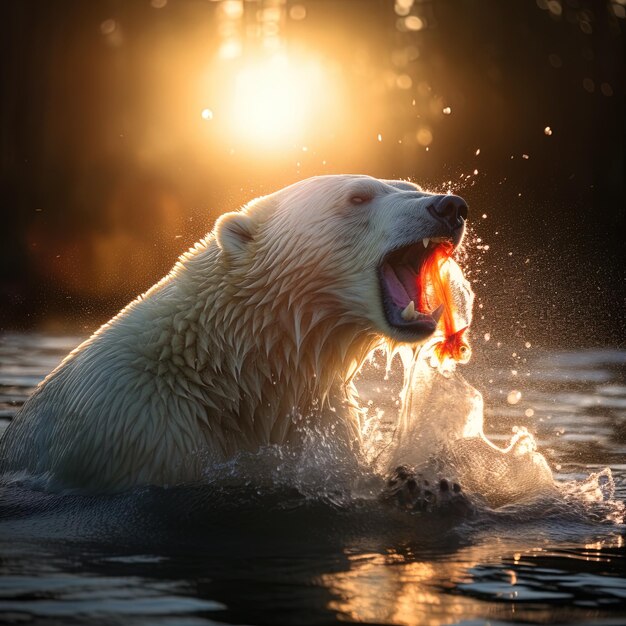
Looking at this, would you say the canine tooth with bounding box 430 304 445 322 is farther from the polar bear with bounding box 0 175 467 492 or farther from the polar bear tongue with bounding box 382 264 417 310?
the polar bear tongue with bounding box 382 264 417 310

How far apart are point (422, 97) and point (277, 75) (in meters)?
6.06

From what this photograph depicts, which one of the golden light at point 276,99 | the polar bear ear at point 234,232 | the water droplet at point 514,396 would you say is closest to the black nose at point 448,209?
the polar bear ear at point 234,232

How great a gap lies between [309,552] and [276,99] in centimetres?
1253

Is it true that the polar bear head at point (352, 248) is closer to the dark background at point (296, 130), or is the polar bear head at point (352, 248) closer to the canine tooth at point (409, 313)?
the canine tooth at point (409, 313)

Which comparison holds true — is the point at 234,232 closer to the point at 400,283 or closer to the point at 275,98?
the point at 400,283

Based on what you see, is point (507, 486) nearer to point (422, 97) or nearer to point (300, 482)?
point (300, 482)

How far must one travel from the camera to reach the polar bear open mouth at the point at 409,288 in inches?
197

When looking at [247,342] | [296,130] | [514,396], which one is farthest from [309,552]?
[296,130]

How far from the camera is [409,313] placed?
5.02 meters

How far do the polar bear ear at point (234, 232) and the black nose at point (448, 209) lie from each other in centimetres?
84

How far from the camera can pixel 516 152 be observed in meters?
22.7

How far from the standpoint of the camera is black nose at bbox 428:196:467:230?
16.4ft

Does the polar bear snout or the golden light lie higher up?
the golden light

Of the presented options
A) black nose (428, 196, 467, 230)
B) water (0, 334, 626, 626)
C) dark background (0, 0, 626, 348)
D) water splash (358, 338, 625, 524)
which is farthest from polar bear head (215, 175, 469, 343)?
dark background (0, 0, 626, 348)
